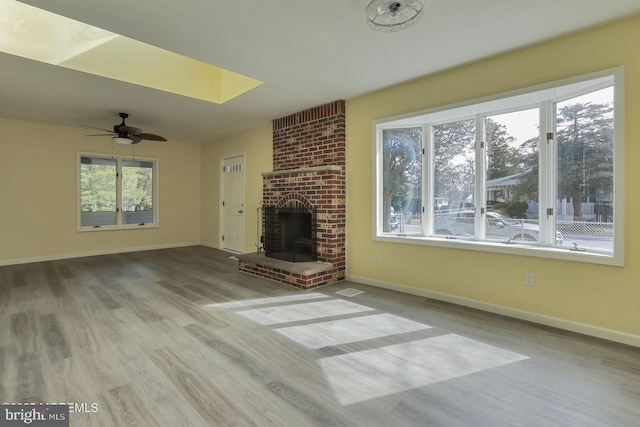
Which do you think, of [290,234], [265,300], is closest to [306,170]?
[290,234]

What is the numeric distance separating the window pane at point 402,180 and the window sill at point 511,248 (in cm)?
22

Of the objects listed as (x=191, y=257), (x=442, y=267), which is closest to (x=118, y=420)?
(x=442, y=267)

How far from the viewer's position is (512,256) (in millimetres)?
2955

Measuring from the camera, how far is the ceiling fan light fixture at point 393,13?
203cm

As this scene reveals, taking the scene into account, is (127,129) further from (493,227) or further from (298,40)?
(493,227)

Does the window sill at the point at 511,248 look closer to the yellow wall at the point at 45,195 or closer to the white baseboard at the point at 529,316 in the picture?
the white baseboard at the point at 529,316

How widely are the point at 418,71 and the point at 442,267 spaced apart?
87.8 inches

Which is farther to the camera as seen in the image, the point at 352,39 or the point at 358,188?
the point at 358,188

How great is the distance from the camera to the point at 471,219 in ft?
11.4

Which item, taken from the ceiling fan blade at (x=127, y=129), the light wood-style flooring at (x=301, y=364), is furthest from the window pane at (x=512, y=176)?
the ceiling fan blade at (x=127, y=129)

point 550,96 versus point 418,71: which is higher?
point 418,71

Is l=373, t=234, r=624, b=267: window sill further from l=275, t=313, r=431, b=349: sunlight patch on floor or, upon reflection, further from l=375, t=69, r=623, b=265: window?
l=275, t=313, r=431, b=349: sunlight patch on floor

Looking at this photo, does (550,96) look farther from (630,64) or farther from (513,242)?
(513,242)

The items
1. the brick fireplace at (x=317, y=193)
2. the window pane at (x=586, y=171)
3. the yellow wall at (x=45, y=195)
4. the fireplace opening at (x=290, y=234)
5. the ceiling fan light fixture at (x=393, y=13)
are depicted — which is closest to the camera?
the ceiling fan light fixture at (x=393, y=13)
